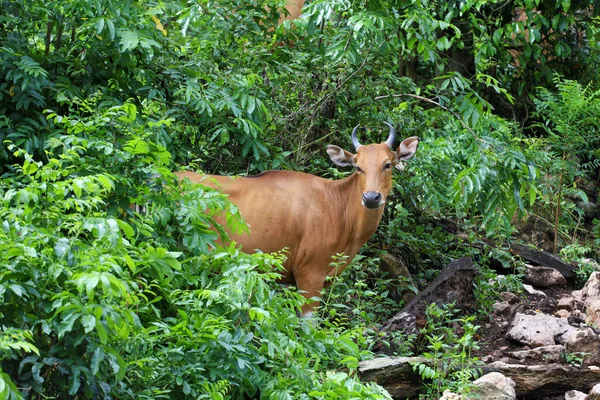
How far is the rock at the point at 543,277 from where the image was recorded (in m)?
9.93

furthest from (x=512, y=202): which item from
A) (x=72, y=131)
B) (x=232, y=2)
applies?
(x=72, y=131)

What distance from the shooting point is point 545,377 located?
689 cm

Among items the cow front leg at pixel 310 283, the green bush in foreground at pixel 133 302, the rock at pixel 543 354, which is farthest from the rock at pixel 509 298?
the green bush in foreground at pixel 133 302

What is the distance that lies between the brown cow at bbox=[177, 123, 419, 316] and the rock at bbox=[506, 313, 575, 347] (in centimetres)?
150

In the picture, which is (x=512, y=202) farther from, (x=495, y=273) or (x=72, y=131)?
(x=72, y=131)

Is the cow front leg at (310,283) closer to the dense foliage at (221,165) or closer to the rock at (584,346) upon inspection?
the dense foliage at (221,165)

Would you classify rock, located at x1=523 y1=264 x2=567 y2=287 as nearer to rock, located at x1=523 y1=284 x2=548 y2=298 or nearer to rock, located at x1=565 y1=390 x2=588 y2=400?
rock, located at x1=523 y1=284 x2=548 y2=298

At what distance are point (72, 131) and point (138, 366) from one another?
2.02 metres

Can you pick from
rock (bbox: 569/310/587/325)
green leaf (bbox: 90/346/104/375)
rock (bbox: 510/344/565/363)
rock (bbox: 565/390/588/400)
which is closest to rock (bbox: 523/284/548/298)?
rock (bbox: 569/310/587/325)

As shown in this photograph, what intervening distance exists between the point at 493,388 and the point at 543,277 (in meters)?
4.09

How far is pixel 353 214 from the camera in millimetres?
8289

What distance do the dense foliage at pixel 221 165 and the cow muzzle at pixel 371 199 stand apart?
67 cm

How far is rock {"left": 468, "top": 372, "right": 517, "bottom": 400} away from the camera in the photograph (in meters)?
6.03

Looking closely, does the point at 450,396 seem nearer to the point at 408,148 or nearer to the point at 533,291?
the point at 408,148
